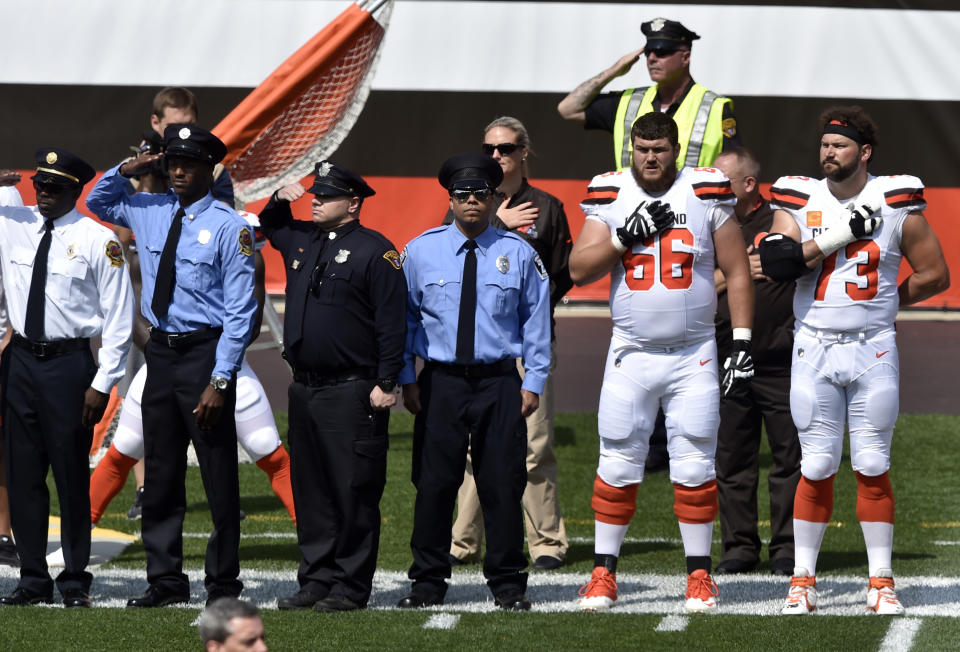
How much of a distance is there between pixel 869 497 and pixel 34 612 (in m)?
3.56

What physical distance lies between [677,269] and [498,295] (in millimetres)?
765

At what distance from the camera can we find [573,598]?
7.52 metres

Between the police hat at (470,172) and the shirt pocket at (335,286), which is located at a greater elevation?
the police hat at (470,172)

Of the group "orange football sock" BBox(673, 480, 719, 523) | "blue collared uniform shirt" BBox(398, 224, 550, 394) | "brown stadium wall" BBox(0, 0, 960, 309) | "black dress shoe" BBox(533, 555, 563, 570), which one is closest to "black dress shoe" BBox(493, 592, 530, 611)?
"orange football sock" BBox(673, 480, 719, 523)

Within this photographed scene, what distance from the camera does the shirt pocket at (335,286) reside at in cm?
710

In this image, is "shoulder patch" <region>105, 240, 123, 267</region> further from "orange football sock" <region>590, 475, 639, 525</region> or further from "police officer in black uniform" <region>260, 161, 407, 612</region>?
"orange football sock" <region>590, 475, 639, 525</region>

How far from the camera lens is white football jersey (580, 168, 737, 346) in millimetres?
7074

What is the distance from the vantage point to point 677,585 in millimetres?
7805

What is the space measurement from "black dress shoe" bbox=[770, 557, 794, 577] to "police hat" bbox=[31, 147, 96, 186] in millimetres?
3735

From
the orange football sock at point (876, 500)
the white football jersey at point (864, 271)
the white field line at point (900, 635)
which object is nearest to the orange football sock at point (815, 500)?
the orange football sock at point (876, 500)

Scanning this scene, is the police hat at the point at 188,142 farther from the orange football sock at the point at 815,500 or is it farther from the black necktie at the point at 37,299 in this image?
the orange football sock at the point at 815,500

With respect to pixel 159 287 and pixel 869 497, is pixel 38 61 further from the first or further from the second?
pixel 869 497

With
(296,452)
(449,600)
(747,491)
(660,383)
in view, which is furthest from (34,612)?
(747,491)

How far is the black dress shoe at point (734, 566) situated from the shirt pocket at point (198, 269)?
2.89 meters
